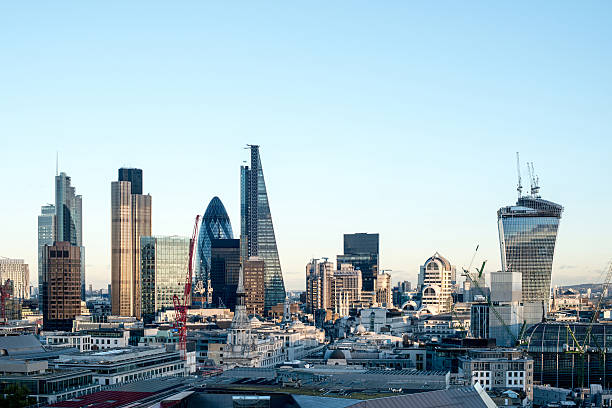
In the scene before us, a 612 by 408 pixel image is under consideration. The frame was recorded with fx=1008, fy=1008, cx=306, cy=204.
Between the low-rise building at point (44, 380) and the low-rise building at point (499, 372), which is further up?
the low-rise building at point (44, 380)

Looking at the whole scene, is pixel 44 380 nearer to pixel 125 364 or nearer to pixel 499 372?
pixel 125 364

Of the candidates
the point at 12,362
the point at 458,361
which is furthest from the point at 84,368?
the point at 458,361

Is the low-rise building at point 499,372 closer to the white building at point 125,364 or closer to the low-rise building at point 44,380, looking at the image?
the white building at point 125,364

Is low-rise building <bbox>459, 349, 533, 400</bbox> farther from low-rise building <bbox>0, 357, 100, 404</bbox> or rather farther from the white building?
low-rise building <bbox>0, 357, 100, 404</bbox>

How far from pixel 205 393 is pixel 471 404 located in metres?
27.8

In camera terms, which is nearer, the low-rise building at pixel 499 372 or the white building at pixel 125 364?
the white building at pixel 125 364

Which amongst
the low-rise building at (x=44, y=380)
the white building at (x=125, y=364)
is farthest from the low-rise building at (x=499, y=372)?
the low-rise building at (x=44, y=380)

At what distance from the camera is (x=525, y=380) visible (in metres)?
152

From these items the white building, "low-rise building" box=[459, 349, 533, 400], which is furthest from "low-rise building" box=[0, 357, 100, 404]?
"low-rise building" box=[459, 349, 533, 400]

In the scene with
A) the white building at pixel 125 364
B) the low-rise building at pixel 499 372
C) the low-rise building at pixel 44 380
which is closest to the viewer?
the low-rise building at pixel 44 380

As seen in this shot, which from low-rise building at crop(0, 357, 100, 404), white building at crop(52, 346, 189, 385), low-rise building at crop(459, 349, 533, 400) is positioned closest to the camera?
low-rise building at crop(0, 357, 100, 404)

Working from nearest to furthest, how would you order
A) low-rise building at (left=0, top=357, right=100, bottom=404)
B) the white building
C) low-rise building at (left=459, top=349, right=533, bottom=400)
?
low-rise building at (left=0, top=357, right=100, bottom=404), the white building, low-rise building at (left=459, top=349, right=533, bottom=400)

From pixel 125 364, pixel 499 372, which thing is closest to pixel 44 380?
pixel 125 364

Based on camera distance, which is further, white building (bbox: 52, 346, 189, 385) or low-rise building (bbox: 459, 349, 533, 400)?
low-rise building (bbox: 459, 349, 533, 400)
